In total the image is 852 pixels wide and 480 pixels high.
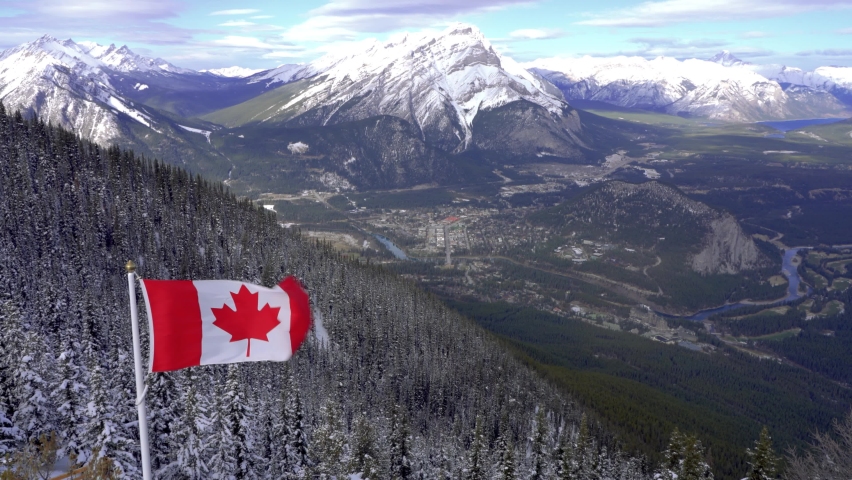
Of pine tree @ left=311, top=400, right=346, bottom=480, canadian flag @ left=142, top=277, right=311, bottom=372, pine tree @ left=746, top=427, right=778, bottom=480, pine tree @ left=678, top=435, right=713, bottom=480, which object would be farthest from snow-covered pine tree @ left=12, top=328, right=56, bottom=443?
pine tree @ left=746, top=427, right=778, bottom=480

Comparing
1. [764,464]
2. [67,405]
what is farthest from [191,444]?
[764,464]

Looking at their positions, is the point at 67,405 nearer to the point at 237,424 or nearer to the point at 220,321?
the point at 237,424

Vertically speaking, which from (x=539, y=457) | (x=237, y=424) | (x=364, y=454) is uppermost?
(x=237, y=424)

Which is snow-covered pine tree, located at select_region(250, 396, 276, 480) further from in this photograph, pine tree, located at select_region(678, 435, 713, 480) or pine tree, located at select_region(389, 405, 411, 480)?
pine tree, located at select_region(678, 435, 713, 480)

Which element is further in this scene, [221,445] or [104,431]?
[221,445]

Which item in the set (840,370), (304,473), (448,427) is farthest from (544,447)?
(840,370)

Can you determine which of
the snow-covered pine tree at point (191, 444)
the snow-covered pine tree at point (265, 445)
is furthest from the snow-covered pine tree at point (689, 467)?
the snow-covered pine tree at point (191, 444)

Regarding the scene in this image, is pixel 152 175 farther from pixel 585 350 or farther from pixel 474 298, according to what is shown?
pixel 585 350
